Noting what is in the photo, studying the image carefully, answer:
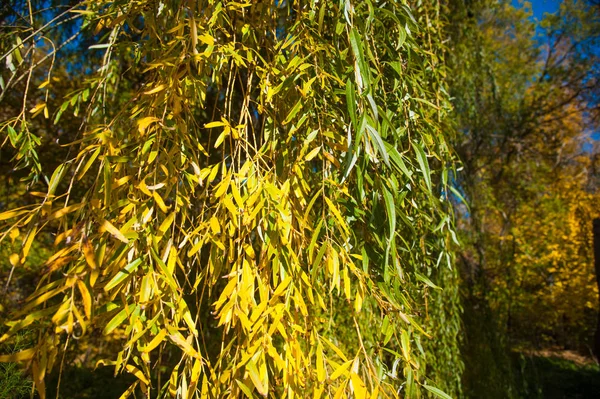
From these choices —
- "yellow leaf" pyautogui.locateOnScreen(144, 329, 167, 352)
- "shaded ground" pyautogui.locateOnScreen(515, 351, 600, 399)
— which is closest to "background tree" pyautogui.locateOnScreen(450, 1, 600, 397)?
"shaded ground" pyautogui.locateOnScreen(515, 351, 600, 399)

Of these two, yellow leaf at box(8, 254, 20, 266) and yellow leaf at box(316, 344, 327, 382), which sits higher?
yellow leaf at box(8, 254, 20, 266)

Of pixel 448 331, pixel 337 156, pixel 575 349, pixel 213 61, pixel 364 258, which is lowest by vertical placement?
pixel 575 349

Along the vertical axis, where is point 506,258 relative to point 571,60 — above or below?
below

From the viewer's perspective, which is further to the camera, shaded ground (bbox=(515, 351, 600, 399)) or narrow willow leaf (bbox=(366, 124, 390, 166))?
shaded ground (bbox=(515, 351, 600, 399))

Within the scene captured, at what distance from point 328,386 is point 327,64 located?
58 centimetres

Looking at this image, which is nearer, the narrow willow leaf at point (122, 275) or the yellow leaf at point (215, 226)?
the narrow willow leaf at point (122, 275)

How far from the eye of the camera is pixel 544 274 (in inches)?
272

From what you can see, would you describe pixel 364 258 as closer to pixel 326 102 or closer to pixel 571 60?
pixel 326 102

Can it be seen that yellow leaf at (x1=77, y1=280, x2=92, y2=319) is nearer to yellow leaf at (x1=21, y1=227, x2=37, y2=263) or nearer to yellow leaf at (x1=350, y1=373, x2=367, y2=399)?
yellow leaf at (x1=21, y1=227, x2=37, y2=263)

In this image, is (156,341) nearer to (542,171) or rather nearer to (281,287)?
(281,287)

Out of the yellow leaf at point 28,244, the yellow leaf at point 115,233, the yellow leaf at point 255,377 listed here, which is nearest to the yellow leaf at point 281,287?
the yellow leaf at point 255,377

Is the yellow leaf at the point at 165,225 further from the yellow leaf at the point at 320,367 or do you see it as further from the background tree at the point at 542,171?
the background tree at the point at 542,171

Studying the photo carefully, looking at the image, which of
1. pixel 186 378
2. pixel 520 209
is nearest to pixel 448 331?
pixel 186 378

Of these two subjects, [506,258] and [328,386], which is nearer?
[328,386]
